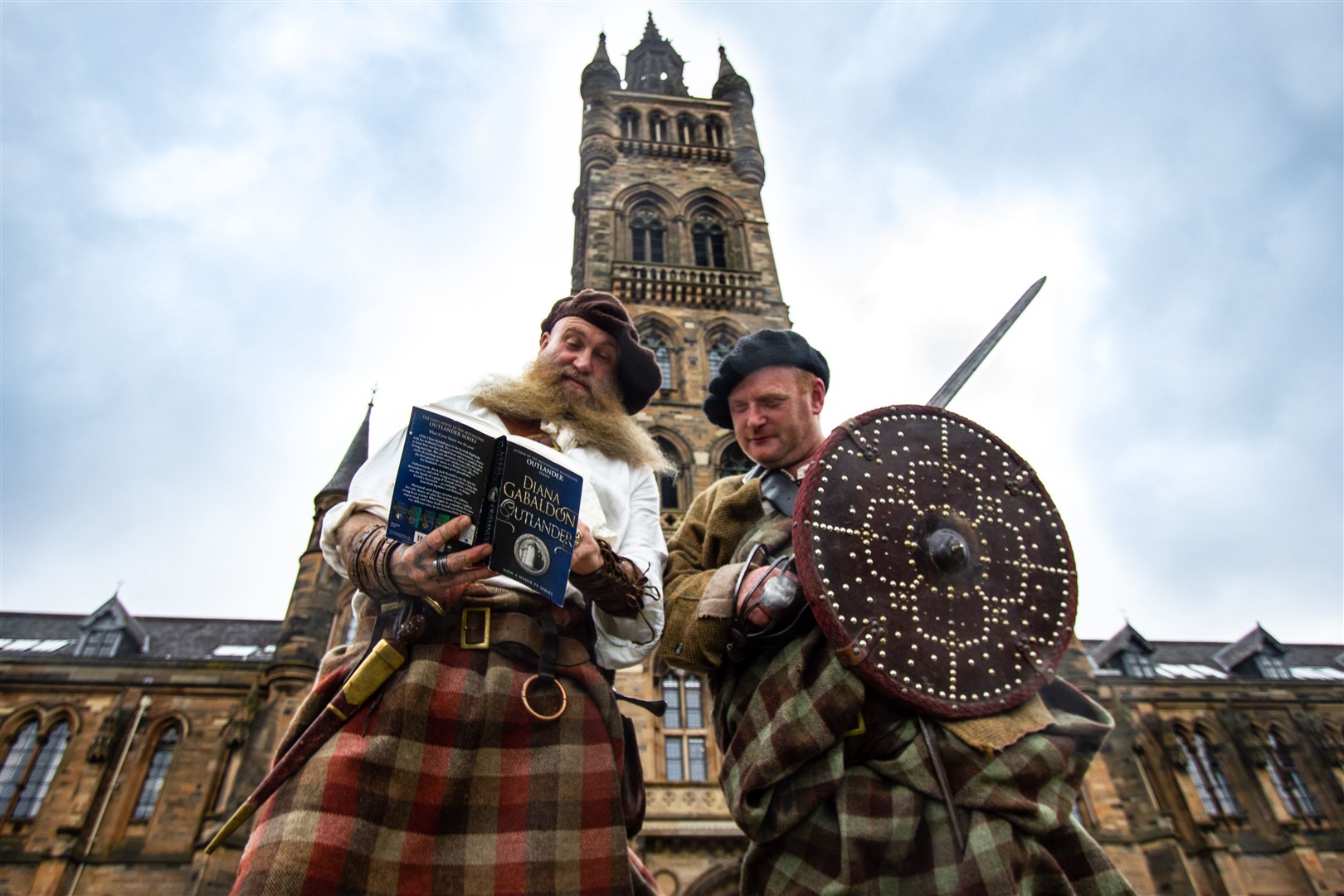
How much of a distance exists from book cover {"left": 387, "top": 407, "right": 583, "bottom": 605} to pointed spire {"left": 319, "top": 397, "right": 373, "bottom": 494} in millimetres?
16021

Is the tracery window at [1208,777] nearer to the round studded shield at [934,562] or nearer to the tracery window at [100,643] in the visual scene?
the round studded shield at [934,562]

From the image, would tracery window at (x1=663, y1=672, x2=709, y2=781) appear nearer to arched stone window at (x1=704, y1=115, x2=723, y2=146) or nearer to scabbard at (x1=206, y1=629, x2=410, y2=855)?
scabbard at (x1=206, y1=629, x2=410, y2=855)

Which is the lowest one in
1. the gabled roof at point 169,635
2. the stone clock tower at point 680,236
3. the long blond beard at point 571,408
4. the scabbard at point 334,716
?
the scabbard at point 334,716

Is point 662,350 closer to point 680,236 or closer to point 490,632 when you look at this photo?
point 680,236

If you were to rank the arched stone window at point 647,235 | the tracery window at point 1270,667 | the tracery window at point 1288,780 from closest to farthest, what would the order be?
the arched stone window at point 647,235
the tracery window at point 1288,780
the tracery window at point 1270,667

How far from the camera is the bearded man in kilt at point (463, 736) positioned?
1567 mm

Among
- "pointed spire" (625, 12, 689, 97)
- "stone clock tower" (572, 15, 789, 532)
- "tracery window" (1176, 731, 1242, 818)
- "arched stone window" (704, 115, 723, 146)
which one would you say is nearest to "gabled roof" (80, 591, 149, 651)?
"stone clock tower" (572, 15, 789, 532)

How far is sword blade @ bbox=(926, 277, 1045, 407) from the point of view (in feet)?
10.0

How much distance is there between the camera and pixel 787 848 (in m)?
1.94

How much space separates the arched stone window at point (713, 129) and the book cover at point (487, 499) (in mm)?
22755

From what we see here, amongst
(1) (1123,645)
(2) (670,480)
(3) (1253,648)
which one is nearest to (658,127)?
(2) (670,480)

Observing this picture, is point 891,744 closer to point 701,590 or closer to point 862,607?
point 862,607

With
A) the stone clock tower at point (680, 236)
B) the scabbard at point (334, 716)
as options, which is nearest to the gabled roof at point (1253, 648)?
the stone clock tower at point (680, 236)

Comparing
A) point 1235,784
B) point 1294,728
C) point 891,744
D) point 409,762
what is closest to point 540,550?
point 409,762
